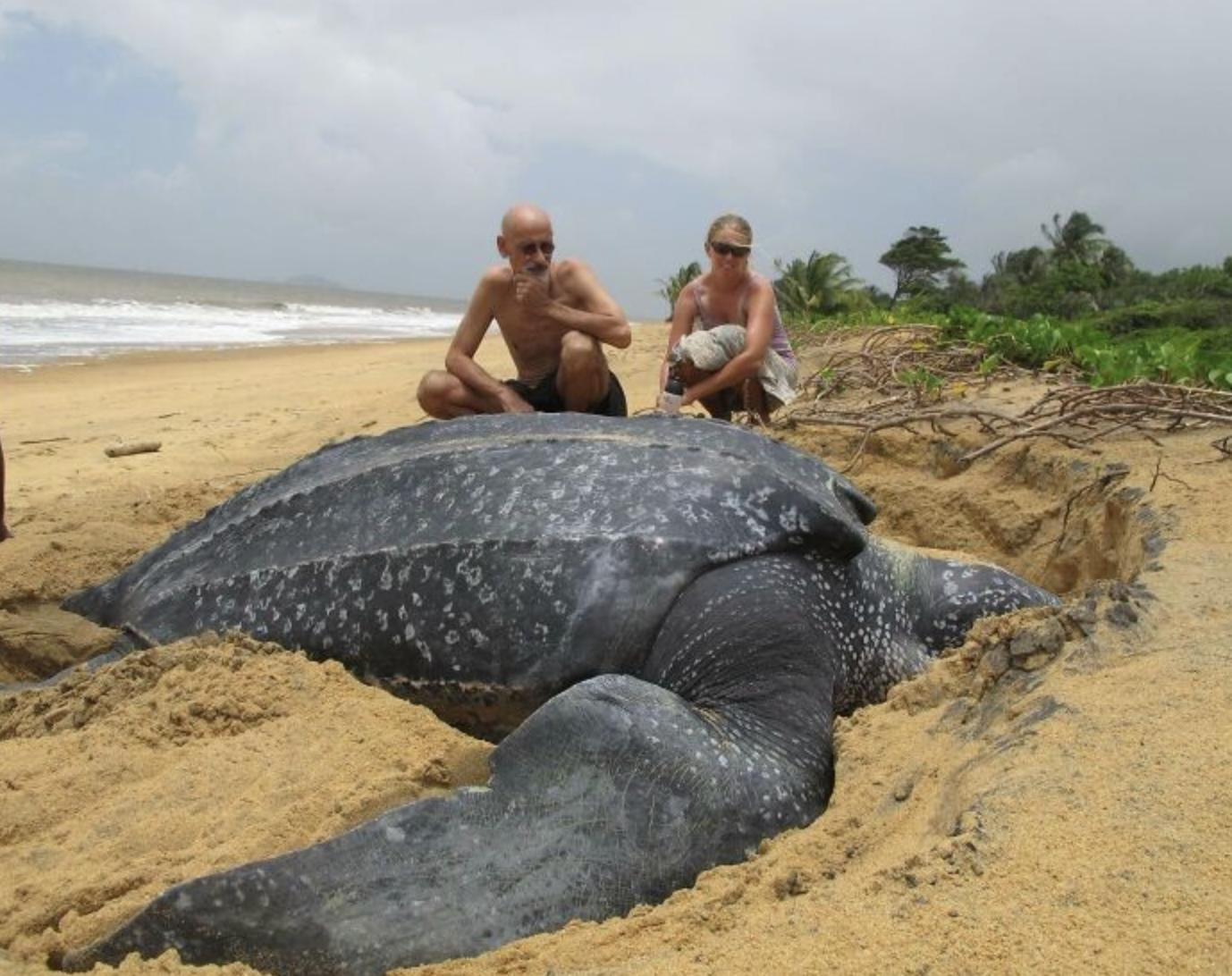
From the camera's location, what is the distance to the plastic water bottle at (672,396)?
4.23m

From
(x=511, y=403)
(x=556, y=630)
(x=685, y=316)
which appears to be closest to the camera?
(x=556, y=630)

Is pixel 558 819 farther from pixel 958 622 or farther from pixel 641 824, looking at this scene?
pixel 958 622

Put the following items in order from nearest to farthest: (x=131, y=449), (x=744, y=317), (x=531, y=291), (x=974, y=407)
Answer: (x=531, y=291) → (x=974, y=407) → (x=744, y=317) → (x=131, y=449)

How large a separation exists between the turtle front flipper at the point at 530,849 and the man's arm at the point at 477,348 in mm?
1977

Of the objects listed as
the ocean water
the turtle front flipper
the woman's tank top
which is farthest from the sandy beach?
the ocean water

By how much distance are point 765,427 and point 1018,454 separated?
118 centimetres

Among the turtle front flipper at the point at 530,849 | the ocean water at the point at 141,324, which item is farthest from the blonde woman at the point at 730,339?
the ocean water at the point at 141,324

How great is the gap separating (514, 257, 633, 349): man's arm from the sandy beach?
4.71 feet

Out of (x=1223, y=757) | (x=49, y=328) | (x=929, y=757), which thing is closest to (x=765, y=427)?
(x=929, y=757)

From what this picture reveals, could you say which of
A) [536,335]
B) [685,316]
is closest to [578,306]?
[536,335]

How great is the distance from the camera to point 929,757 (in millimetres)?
1493

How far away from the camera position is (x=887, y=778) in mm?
1526

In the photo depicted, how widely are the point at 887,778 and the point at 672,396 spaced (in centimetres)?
289

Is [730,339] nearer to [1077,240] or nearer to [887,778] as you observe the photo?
[887,778]
